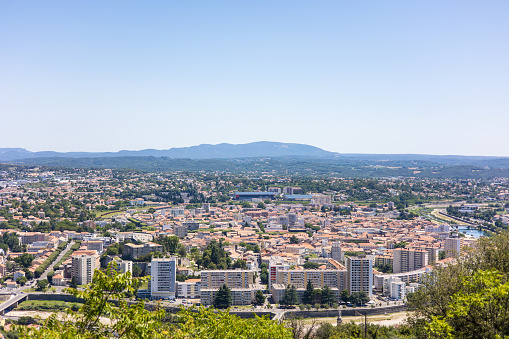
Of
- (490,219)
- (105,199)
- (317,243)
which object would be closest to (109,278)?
(317,243)

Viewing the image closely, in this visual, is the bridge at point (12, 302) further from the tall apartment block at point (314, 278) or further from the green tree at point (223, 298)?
the tall apartment block at point (314, 278)

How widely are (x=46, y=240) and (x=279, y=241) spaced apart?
33.4 feet

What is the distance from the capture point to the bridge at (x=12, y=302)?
1246 cm

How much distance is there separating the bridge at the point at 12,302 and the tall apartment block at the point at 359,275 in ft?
30.6

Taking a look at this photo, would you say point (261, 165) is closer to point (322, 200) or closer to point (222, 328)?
point (322, 200)

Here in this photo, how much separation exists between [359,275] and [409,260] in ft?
12.6

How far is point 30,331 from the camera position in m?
2.67

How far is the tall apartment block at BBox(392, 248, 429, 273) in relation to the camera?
16.7 m

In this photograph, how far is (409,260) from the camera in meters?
16.8

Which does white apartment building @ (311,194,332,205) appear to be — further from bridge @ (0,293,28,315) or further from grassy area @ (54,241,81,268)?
bridge @ (0,293,28,315)

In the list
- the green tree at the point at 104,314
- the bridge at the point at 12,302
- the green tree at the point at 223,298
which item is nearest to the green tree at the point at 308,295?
the green tree at the point at 223,298

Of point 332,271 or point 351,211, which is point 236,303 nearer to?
point 332,271

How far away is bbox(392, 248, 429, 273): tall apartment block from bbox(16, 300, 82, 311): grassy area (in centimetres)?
1065

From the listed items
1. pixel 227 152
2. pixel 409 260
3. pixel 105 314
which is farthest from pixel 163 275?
pixel 227 152
